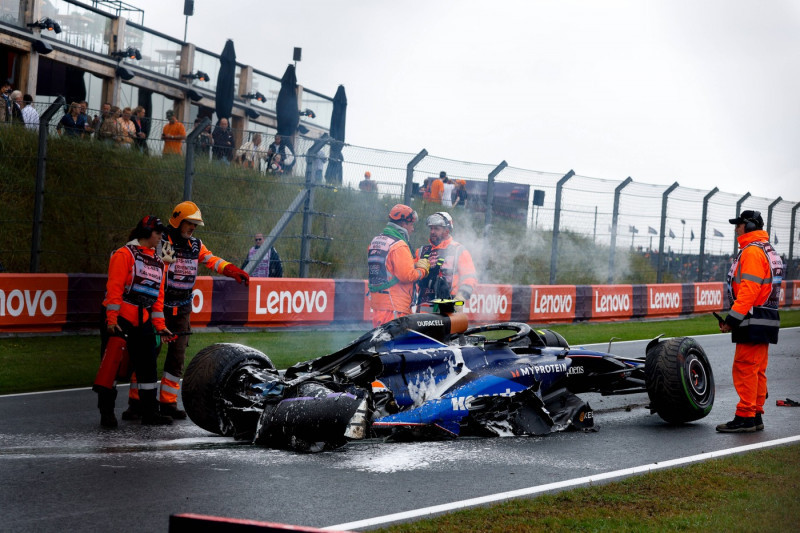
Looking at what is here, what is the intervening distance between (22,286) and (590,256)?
1183 centimetres

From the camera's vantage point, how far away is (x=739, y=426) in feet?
28.0

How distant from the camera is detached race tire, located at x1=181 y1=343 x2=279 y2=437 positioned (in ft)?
23.7

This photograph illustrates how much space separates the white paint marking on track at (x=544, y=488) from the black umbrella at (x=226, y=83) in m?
17.0

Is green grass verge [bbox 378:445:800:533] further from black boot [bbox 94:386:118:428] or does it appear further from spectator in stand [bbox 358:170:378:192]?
spectator in stand [bbox 358:170:378:192]

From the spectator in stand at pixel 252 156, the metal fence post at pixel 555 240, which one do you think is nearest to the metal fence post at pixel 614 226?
the metal fence post at pixel 555 240

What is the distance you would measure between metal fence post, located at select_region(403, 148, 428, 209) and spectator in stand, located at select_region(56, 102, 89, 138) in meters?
5.29

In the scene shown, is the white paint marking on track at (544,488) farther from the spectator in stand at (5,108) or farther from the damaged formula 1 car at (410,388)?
the spectator in stand at (5,108)

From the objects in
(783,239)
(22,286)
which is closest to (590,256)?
(783,239)

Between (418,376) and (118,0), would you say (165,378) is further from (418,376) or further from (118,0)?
(118,0)

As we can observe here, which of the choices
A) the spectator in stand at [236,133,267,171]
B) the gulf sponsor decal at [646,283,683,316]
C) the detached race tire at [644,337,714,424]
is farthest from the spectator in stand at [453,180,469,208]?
the detached race tire at [644,337,714,424]

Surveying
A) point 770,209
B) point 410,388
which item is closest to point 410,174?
point 410,388

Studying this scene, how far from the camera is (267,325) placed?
14977 millimetres

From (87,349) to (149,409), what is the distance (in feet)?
15.3

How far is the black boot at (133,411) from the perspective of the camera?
8461mm
